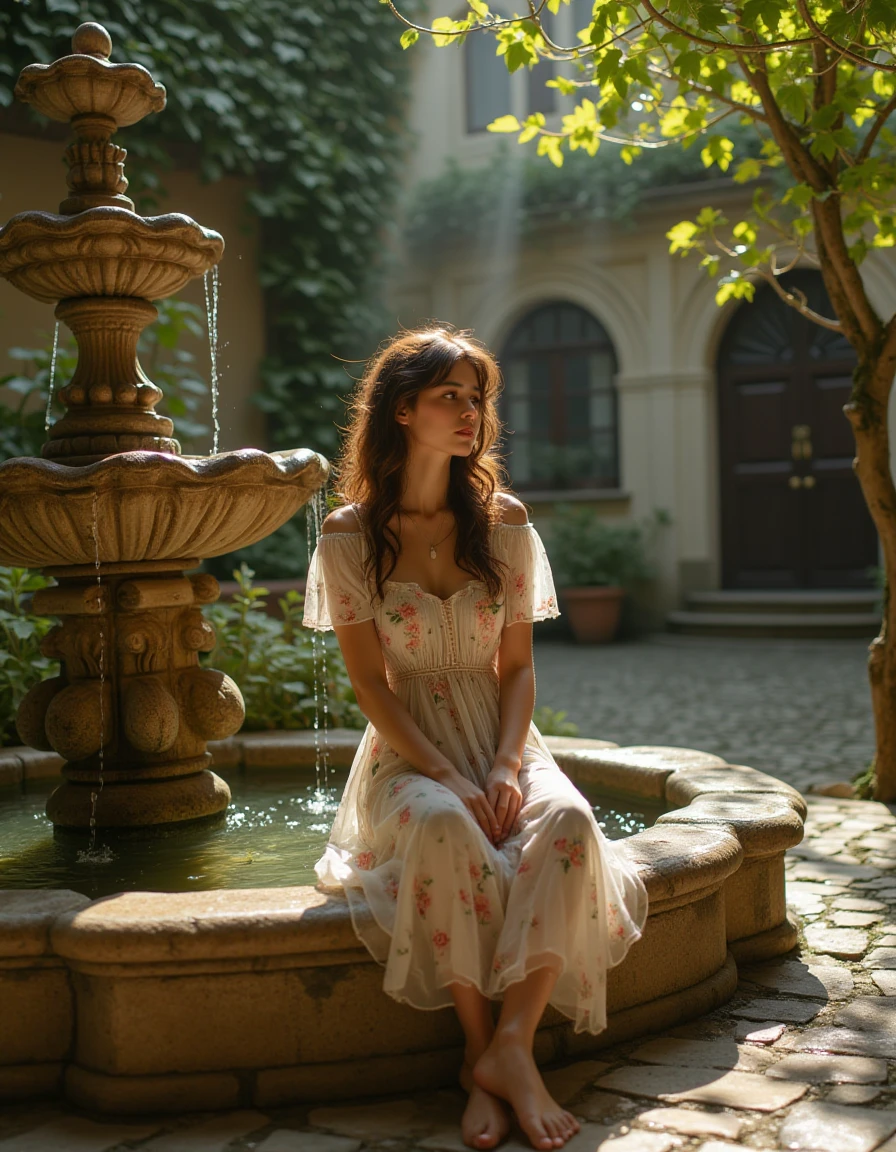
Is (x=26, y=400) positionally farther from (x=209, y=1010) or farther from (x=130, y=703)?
(x=209, y=1010)

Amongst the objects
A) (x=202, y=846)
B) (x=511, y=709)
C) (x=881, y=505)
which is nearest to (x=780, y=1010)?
(x=511, y=709)

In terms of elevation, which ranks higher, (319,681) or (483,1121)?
(319,681)

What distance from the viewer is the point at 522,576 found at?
339 cm

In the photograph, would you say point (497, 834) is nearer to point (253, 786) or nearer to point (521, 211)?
point (253, 786)

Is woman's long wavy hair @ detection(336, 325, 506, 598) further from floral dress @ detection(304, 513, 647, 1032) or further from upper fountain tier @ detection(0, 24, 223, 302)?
upper fountain tier @ detection(0, 24, 223, 302)

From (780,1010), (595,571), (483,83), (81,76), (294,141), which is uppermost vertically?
(483,83)

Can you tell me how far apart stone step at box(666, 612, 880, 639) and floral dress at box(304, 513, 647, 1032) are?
29.2ft

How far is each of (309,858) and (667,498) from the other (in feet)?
32.9

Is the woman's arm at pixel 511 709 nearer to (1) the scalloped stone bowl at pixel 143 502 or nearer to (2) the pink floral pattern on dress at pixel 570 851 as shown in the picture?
(2) the pink floral pattern on dress at pixel 570 851

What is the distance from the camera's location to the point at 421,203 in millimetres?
13820

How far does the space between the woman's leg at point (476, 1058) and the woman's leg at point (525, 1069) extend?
0.03 metres

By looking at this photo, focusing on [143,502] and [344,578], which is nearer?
[344,578]

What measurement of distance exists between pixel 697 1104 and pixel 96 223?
114 inches

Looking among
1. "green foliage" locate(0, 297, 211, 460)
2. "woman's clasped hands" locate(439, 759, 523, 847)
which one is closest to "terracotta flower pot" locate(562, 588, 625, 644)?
"green foliage" locate(0, 297, 211, 460)
